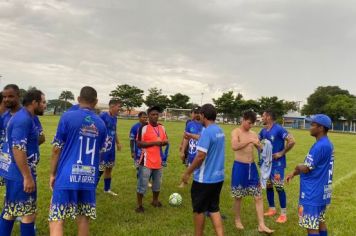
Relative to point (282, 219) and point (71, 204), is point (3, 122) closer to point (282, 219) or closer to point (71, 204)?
point (71, 204)

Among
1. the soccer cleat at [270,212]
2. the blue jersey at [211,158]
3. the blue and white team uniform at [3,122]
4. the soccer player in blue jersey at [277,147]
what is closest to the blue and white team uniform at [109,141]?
the blue and white team uniform at [3,122]

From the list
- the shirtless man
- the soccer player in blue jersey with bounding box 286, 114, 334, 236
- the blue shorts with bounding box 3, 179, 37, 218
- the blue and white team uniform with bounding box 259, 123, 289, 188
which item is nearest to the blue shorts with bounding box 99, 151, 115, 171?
the shirtless man

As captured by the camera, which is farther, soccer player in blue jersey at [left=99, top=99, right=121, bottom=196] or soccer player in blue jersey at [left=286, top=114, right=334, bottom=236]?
soccer player in blue jersey at [left=99, top=99, right=121, bottom=196]

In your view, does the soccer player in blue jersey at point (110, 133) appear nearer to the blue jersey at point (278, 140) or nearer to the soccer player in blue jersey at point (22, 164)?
the blue jersey at point (278, 140)

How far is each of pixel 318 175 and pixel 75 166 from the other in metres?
3.34

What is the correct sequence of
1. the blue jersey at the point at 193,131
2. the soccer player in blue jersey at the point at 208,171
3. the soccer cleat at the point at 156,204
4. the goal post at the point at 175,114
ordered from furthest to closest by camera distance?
the goal post at the point at 175,114, the blue jersey at the point at 193,131, the soccer cleat at the point at 156,204, the soccer player in blue jersey at the point at 208,171

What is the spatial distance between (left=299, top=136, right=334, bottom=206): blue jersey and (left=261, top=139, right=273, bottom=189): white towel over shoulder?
2.36 metres

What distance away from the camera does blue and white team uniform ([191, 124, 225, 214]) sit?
5809 mm

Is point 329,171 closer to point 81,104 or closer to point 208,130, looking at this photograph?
point 208,130

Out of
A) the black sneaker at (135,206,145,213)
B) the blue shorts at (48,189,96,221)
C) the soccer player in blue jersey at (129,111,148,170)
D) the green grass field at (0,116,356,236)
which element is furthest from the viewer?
the soccer player in blue jersey at (129,111,148,170)

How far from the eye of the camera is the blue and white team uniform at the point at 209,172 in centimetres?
581

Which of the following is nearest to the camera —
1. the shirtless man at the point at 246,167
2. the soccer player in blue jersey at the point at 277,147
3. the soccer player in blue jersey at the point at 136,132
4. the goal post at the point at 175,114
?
the shirtless man at the point at 246,167

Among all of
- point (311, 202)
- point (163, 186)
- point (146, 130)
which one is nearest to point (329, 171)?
point (311, 202)

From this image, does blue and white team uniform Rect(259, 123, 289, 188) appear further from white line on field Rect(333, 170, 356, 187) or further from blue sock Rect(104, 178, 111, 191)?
white line on field Rect(333, 170, 356, 187)
